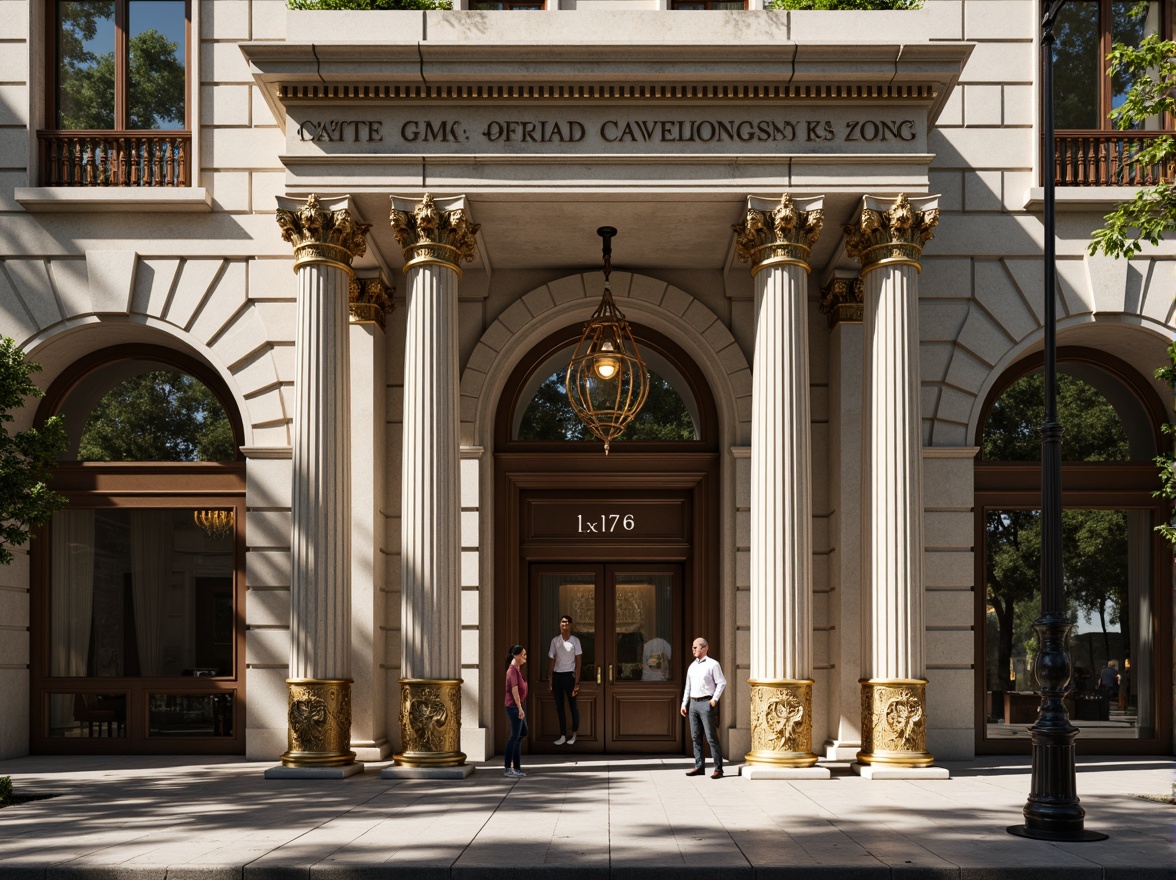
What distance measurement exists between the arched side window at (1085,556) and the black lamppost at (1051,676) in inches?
292

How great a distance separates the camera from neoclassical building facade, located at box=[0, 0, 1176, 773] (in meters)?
16.7

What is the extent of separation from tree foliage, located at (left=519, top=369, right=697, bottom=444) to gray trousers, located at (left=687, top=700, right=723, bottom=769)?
523cm

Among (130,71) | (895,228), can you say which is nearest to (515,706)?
(895,228)

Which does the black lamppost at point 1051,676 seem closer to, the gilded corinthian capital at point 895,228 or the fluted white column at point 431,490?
the gilded corinthian capital at point 895,228

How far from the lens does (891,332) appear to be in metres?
17.1

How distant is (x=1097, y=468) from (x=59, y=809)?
1621 cm

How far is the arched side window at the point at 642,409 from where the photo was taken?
20.8m

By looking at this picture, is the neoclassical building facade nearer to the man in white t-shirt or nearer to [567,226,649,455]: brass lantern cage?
the man in white t-shirt

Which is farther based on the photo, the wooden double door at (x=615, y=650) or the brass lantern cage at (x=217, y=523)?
the wooden double door at (x=615, y=650)

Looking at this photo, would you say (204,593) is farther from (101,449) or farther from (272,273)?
(272,273)

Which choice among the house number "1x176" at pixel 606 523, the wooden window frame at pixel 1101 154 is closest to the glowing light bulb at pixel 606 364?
the house number "1x176" at pixel 606 523

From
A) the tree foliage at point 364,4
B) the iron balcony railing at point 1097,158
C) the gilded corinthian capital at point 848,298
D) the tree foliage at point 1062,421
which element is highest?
the tree foliage at point 364,4

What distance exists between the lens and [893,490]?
16.8 meters

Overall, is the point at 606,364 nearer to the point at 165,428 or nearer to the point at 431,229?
the point at 431,229
